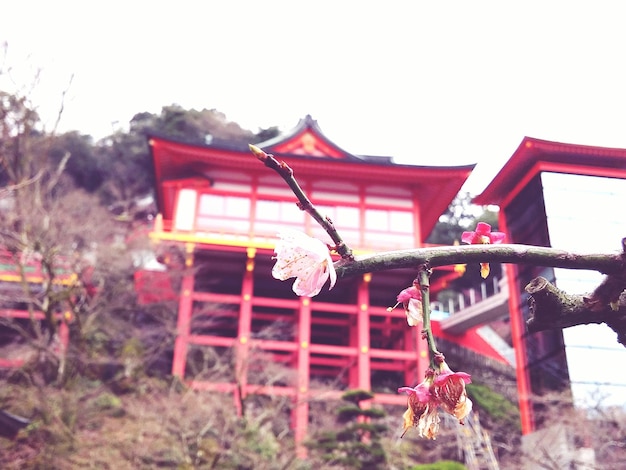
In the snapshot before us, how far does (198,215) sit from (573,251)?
1180 cm

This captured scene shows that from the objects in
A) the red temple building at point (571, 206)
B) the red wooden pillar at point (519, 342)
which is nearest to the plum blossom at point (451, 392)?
the red temple building at point (571, 206)

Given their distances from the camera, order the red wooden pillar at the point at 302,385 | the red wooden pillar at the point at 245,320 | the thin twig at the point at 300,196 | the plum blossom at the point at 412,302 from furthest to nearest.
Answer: the red wooden pillar at the point at 245,320, the red wooden pillar at the point at 302,385, the plum blossom at the point at 412,302, the thin twig at the point at 300,196

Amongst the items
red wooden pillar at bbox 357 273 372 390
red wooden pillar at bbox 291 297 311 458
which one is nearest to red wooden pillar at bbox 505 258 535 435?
red wooden pillar at bbox 291 297 311 458

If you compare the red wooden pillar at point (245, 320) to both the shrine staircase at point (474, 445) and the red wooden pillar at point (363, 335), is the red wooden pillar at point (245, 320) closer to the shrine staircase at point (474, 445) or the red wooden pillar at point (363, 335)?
the red wooden pillar at point (363, 335)

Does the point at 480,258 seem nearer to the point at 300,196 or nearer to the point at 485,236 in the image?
the point at 485,236

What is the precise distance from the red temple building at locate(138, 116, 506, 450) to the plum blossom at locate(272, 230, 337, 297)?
10.3 m

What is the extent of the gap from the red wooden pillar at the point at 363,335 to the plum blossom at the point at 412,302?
10634mm

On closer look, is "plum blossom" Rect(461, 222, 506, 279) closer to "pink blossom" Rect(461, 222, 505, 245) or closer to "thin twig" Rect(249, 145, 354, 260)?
"pink blossom" Rect(461, 222, 505, 245)

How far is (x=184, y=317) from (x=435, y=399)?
11152mm

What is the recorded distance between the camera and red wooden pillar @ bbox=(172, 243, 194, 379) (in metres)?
11.1

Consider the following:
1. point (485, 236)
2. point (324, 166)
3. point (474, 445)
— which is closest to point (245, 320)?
point (324, 166)

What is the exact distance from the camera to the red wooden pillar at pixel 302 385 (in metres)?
9.75

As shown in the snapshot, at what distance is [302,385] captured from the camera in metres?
10.4

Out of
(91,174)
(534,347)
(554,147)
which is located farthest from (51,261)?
(91,174)
